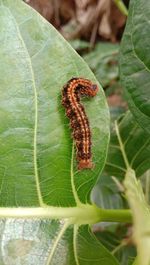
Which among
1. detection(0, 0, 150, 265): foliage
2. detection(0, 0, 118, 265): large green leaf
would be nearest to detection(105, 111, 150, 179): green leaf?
detection(0, 0, 150, 265): foliage

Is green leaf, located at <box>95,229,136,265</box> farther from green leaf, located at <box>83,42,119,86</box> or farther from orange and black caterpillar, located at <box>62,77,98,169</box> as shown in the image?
green leaf, located at <box>83,42,119,86</box>

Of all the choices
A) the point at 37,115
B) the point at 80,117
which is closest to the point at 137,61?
the point at 80,117

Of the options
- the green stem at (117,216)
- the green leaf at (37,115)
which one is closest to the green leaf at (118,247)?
the green stem at (117,216)

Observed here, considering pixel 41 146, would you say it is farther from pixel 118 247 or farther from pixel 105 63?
pixel 105 63

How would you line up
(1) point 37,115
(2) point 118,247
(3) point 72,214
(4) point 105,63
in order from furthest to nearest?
(4) point 105,63 < (2) point 118,247 < (3) point 72,214 < (1) point 37,115

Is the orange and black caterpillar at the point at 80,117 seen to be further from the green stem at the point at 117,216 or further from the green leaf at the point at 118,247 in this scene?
the green leaf at the point at 118,247
